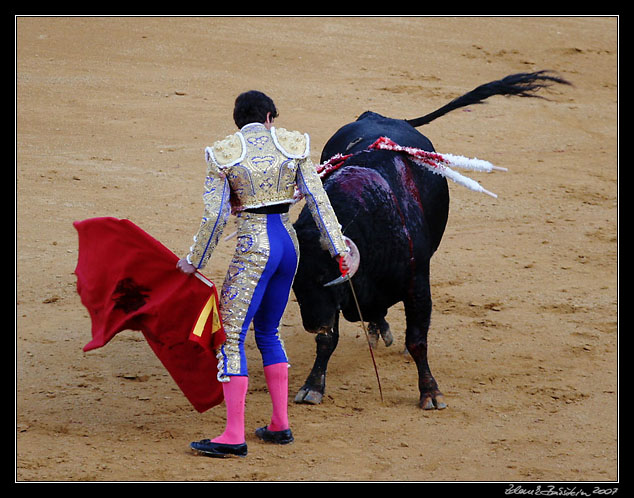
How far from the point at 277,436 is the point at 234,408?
0.99 ft

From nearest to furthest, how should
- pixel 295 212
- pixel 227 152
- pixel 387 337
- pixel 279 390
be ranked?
1. pixel 227 152
2. pixel 279 390
3. pixel 387 337
4. pixel 295 212

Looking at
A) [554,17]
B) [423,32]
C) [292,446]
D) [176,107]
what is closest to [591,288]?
[292,446]

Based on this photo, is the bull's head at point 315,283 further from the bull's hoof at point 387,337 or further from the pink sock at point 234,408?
the bull's hoof at point 387,337

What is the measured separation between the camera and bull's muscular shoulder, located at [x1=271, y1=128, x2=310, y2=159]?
4145mm

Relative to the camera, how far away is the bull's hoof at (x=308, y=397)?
4945 millimetres

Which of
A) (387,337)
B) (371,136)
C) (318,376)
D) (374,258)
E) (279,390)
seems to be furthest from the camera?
(387,337)

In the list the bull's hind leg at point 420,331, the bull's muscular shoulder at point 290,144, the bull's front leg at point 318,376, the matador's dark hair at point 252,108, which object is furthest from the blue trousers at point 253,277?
the bull's hind leg at point 420,331

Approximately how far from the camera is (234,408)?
420cm

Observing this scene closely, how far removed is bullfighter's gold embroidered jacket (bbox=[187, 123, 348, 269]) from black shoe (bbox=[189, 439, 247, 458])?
0.78 meters

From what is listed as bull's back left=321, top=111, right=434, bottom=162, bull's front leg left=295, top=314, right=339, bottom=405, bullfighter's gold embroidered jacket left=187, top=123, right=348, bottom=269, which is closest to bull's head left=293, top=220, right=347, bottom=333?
bull's front leg left=295, top=314, right=339, bottom=405

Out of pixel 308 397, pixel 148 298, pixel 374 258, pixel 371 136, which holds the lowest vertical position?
pixel 308 397

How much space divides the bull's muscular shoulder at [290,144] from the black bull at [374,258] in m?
0.55

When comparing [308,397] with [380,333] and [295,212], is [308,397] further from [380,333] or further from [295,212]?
[295,212]

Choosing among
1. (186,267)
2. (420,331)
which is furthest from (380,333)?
(186,267)
